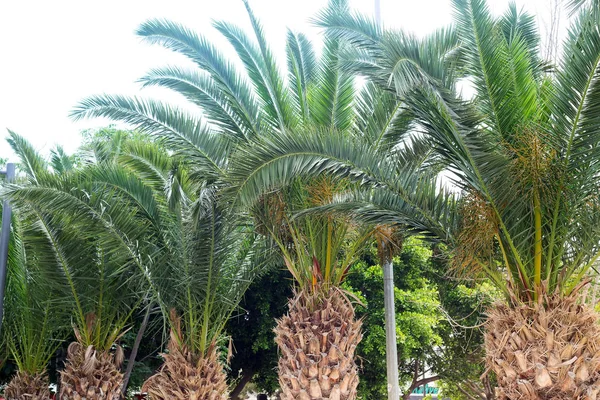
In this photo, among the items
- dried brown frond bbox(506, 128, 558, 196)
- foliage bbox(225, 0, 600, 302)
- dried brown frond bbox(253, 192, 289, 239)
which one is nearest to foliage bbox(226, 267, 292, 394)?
dried brown frond bbox(253, 192, 289, 239)

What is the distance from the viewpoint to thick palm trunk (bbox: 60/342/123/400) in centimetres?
1241

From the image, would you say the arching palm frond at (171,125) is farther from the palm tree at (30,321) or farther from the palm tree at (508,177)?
the palm tree at (30,321)

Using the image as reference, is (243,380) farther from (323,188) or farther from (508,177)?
(508,177)

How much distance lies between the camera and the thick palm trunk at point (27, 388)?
44.0 feet

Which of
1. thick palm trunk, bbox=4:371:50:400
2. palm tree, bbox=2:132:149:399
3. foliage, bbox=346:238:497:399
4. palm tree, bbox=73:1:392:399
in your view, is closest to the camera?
palm tree, bbox=73:1:392:399

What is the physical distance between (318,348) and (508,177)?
3.67 meters

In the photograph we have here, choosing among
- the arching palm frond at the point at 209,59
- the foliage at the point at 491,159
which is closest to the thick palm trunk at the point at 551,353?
the foliage at the point at 491,159

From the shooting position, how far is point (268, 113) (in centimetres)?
1067

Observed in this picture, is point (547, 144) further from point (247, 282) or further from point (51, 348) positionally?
point (51, 348)

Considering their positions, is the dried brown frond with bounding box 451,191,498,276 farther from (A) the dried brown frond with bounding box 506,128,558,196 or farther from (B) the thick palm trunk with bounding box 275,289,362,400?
(B) the thick palm trunk with bounding box 275,289,362,400

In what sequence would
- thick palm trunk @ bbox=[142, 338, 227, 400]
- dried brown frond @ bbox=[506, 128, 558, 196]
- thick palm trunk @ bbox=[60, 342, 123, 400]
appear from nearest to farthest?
dried brown frond @ bbox=[506, 128, 558, 196], thick palm trunk @ bbox=[142, 338, 227, 400], thick palm trunk @ bbox=[60, 342, 123, 400]

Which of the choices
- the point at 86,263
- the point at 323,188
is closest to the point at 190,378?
the point at 86,263

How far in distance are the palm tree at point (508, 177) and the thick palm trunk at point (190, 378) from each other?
178 inches

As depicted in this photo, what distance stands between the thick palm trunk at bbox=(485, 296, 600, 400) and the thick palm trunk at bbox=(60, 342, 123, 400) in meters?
7.65
